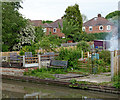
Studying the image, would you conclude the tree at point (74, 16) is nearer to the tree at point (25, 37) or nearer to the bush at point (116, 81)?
the tree at point (25, 37)

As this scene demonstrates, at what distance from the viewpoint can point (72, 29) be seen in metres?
46.8

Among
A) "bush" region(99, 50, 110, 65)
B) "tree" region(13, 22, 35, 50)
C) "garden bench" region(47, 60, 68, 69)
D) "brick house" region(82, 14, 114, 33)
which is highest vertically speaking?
"brick house" region(82, 14, 114, 33)

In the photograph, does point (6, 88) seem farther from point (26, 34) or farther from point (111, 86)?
point (26, 34)

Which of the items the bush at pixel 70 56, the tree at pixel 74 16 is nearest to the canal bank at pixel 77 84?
the bush at pixel 70 56

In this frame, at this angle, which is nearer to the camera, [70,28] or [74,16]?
[70,28]

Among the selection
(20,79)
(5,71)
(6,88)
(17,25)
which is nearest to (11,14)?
(17,25)

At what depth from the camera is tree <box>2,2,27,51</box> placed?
30.3 meters

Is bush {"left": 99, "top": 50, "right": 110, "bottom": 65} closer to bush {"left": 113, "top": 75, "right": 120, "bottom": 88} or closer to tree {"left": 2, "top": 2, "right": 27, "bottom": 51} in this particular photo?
bush {"left": 113, "top": 75, "right": 120, "bottom": 88}

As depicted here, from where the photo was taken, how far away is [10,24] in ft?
101

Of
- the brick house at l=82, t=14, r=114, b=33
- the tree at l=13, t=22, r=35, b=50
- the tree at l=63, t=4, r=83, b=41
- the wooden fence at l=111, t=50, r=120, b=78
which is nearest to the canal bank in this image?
the wooden fence at l=111, t=50, r=120, b=78

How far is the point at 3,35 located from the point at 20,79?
15.2m

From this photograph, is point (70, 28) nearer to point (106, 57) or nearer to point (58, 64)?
point (106, 57)

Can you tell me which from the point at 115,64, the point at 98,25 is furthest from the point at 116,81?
the point at 98,25

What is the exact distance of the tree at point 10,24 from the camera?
99.6 ft
